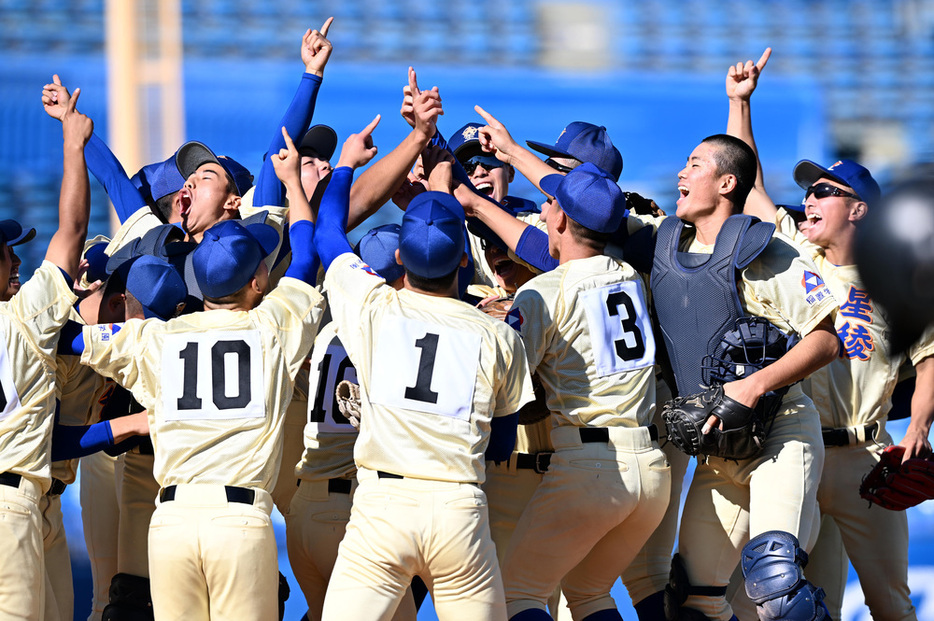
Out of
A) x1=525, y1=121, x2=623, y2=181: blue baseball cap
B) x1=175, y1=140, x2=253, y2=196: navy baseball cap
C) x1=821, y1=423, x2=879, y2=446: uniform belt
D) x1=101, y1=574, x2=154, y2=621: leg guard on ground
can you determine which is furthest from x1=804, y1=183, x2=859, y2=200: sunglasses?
x1=101, y1=574, x2=154, y2=621: leg guard on ground

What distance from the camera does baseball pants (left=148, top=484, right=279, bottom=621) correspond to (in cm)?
340

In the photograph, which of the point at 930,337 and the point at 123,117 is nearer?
the point at 930,337

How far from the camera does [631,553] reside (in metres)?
3.96

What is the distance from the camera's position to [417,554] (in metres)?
3.31

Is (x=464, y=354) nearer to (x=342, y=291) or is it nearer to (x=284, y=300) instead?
(x=342, y=291)

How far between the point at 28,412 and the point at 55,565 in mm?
807

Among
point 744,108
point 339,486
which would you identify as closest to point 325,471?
point 339,486

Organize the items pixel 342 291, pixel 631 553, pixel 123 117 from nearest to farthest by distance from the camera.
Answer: pixel 342 291 < pixel 631 553 < pixel 123 117

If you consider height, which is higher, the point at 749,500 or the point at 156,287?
the point at 156,287

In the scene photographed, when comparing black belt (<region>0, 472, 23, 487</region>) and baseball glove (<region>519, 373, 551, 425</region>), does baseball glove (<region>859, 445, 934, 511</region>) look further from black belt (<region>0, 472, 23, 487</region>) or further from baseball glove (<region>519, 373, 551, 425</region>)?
black belt (<region>0, 472, 23, 487</region>)

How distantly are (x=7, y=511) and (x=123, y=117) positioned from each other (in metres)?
9.06

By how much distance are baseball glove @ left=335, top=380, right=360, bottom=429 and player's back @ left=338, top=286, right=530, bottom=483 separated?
1.11ft

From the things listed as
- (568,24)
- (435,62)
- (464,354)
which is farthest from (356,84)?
(464,354)

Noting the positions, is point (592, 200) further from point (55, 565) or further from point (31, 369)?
point (55, 565)
